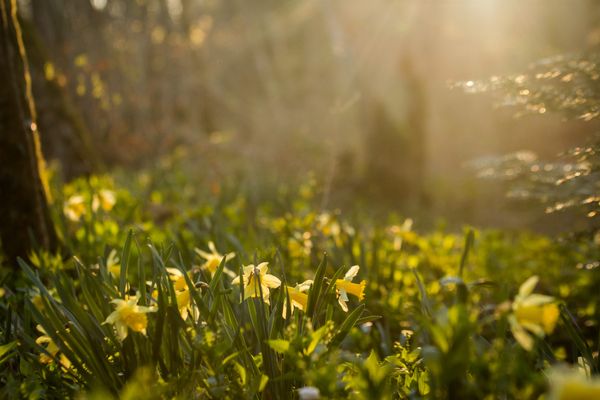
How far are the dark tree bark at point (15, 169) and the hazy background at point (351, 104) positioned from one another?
7.08 feet

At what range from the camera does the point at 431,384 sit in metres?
1.21

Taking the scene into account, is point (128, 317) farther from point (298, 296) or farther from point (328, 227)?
point (328, 227)

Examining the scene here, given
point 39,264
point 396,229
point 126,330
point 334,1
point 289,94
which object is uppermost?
point 334,1

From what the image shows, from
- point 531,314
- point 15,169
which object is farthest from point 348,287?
point 15,169

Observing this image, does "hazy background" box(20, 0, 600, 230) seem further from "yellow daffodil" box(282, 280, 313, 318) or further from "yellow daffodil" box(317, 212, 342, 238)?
"yellow daffodil" box(282, 280, 313, 318)

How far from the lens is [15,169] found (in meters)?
2.57

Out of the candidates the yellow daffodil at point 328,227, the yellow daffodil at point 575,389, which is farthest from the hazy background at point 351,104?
the yellow daffodil at point 575,389

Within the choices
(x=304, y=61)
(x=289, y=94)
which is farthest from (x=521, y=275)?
(x=304, y=61)

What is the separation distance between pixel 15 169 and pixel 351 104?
2.62 meters

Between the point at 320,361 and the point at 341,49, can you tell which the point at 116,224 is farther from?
the point at 341,49

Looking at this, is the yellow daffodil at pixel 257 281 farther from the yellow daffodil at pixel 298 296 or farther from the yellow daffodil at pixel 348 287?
the yellow daffodil at pixel 348 287

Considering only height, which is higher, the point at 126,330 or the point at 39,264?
the point at 126,330

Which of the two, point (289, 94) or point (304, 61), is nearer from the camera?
point (289, 94)

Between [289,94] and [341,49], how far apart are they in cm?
1265
